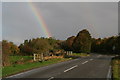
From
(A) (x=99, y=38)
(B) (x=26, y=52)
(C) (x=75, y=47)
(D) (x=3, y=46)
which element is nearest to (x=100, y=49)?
(A) (x=99, y=38)

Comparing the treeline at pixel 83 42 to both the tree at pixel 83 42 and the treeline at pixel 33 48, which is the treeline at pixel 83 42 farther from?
the treeline at pixel 33 48

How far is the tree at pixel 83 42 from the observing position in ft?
262

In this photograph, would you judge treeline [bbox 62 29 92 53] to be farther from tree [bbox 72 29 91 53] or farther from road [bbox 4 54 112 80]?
road [bbox 4 54 112 80]

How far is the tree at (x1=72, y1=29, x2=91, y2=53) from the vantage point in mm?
79906

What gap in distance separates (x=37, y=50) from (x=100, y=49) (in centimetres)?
6308

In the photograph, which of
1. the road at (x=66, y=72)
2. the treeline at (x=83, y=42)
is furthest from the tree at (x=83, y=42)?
the road at (x=66, y=72)

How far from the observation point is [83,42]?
8112 centimetres

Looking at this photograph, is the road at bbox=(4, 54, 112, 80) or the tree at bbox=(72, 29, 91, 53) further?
the tree at bbox=(72, 29, 91, 53)

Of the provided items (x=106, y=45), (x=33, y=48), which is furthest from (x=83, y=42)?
(x=33, y=48)

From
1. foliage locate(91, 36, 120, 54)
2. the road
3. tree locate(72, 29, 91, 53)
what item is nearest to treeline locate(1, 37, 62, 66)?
the road

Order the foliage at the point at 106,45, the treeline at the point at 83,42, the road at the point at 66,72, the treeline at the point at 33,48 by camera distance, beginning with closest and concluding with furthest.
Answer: the road at the point at 66,72 < the treeline at the point at 33,48 < the treeline at the point at 83,42 < the foliage at the point at 106,45

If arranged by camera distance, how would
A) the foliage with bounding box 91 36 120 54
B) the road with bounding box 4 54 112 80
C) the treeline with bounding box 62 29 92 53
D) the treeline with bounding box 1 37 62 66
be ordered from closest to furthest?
the road with bounding box 4 54 112 80 → the treeline with bounding box 1 37 62 66 → the treeline with bounding box 62 29 92 53 → the foliage with bounding box 91 36 120 54

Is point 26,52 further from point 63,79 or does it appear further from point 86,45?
point 63,79

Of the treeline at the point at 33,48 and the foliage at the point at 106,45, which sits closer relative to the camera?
the treeline at the point at 33,48
